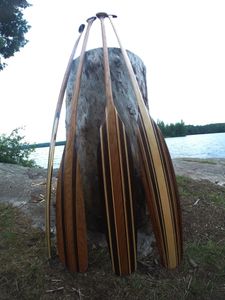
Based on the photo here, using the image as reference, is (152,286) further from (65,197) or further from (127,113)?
(127,113)

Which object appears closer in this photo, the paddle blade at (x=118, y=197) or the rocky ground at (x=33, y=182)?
the paddle blade at (x=118, y=197)

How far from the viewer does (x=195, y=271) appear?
1.59 m

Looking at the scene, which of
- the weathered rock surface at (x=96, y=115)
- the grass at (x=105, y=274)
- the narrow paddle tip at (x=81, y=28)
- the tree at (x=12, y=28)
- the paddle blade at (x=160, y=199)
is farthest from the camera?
the tree at (x=12, y=28)

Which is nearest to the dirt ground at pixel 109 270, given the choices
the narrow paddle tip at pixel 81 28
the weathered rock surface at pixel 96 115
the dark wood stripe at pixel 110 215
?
the dark wood stripe at pixel 110 215

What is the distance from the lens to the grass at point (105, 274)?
1430 mm

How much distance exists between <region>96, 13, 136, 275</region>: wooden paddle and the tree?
398 cm

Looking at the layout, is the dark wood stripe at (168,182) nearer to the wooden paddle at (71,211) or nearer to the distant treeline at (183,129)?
the wooden paddle at (71,211)

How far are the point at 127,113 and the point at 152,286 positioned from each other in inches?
36.0

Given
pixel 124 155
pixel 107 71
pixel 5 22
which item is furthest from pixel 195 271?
pixel 5 22

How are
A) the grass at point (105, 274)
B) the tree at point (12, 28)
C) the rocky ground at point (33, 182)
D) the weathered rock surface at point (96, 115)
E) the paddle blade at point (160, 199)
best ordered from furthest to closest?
the tree at point (12, 28)
the rocky ground at point (33, 182)
the weathered rock surface at point (96, 115)
the paddle blade at point (160, 199)
the grass at point (105, 274)

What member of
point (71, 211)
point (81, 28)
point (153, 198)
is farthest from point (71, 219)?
point (81, 28)

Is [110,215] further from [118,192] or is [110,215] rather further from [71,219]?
[71,219]

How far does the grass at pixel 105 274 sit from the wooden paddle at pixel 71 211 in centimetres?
7

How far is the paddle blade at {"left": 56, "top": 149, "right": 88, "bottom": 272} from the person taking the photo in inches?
61.7
